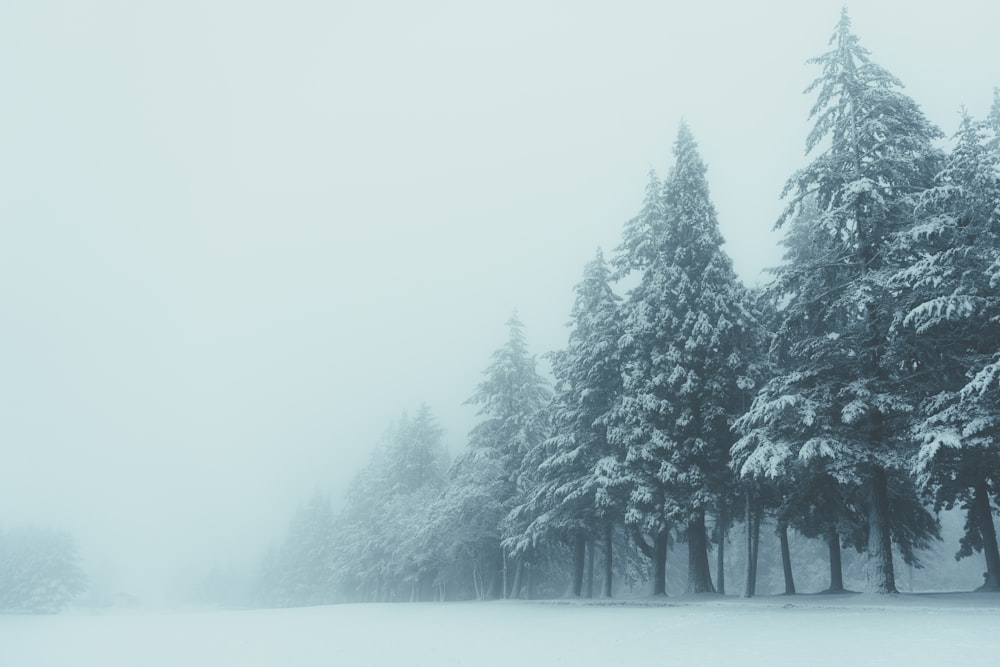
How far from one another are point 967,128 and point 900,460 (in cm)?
990

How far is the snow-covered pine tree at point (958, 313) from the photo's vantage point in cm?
1731

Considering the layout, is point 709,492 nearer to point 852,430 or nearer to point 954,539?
point 852,430

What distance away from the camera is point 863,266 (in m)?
22.2

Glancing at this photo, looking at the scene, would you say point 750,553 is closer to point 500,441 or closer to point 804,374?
point 804,374

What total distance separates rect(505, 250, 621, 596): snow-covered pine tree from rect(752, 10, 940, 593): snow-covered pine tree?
11.1 metres

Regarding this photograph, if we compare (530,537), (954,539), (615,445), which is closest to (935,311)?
(615,445)

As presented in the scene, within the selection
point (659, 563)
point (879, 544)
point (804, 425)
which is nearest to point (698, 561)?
point (659, 563)

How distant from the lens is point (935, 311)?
18891mm

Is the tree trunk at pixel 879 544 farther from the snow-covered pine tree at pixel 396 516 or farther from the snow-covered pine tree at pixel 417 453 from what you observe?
the snow-covered pine tree at pixel 417 453

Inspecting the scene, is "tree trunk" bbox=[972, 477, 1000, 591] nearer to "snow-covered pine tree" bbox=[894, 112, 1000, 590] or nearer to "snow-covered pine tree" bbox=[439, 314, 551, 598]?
"snow-covered pine tree" bbox=[894, 112, 1000, 590]

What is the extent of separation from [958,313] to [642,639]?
1183 cm

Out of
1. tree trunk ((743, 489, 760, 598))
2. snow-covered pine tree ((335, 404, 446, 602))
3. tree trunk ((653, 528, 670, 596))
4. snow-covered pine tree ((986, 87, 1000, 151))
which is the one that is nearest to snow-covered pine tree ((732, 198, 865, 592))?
tree trunk ((743, 489, 760, 598))

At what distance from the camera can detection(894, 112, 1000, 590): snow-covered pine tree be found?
1731cm

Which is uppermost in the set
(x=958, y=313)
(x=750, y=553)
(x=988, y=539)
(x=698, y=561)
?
(x=958, y=313)
